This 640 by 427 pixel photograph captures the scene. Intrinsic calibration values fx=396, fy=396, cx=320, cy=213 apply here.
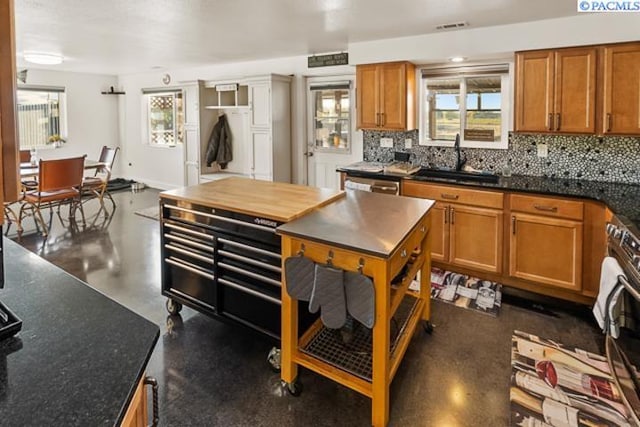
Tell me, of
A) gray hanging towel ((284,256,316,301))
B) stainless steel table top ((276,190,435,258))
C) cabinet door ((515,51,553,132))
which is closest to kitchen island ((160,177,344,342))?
stainless steel table top ((276,190,435,258))

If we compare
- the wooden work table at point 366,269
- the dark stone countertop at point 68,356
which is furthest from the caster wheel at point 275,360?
the dark stone countertop at point 68,356

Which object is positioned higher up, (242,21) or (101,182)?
(242,21)

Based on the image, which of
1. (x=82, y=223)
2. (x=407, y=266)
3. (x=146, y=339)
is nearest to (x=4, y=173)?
(x=146, y=339)

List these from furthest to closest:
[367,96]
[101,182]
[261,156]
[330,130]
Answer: [101,182] < [261,156] < [330,130] < [367,96]

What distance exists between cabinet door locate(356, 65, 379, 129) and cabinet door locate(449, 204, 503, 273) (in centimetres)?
133

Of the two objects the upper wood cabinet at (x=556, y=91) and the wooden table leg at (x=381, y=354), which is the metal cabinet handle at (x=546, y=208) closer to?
the upper wood cabinet at (x=556, y=91)

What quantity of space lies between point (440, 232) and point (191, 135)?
14.9 feet

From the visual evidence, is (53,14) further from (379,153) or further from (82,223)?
(379,153)

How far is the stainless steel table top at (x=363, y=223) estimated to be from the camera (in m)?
1.79

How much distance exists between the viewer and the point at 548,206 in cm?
308

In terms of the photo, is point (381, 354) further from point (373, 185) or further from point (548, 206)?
point (373, 185)

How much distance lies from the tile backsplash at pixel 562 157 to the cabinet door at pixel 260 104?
2.06 m

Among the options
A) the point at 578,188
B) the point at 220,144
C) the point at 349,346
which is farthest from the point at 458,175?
the point at 220,144

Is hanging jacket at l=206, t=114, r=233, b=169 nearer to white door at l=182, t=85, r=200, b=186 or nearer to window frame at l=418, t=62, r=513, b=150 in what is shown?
white door at l=182, t=85, r=200, b=186
